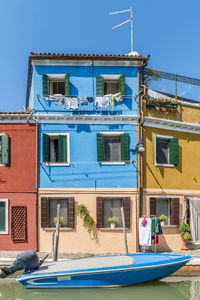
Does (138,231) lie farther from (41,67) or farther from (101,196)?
(41,67)

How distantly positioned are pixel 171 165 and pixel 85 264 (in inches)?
267

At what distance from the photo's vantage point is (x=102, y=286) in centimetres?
1095

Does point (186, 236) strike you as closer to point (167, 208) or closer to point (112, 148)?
point (167, 208)

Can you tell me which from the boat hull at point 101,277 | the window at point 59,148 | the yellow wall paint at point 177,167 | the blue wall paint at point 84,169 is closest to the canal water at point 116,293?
→ the boat hull at point 101,277

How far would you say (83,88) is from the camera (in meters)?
14.9

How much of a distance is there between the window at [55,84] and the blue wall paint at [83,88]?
0.77ft

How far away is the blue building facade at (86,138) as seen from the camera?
14500mm

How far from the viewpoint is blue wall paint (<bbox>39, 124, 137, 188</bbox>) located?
14578mm

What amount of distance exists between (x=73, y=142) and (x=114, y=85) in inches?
141

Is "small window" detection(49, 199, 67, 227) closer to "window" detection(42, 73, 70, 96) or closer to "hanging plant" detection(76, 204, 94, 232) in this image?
"hanging plant" detection(76, 204, 94, 232)

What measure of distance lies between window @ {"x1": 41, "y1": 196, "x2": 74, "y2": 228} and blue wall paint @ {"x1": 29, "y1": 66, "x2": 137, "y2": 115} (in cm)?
420

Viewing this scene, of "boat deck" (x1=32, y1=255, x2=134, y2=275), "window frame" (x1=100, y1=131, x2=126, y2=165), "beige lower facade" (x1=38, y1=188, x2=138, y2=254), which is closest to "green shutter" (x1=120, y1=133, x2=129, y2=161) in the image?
"window frame" (x1=100, y1=131, x2=126, y2=165)

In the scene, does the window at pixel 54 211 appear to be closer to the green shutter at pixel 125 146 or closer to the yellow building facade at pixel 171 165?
the green shutter at pixel 125 146

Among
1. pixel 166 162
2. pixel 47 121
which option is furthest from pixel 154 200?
pixel 47 121
